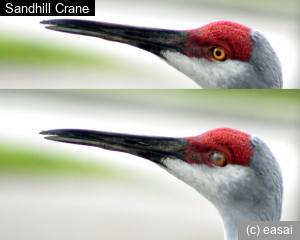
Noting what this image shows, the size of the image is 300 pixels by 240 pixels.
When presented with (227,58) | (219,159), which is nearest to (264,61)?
(227,58)

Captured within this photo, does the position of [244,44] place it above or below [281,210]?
above

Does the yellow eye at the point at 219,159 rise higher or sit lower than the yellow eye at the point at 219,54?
lower

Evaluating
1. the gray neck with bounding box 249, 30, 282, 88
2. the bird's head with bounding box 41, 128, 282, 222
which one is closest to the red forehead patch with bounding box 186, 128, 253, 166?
the bird's head with bounding box 41, 128, 282, 222

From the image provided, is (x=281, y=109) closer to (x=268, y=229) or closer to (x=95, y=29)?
(x=268, y=229)

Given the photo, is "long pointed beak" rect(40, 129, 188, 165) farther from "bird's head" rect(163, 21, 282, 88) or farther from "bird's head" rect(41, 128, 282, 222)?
"bird's head" rect(163, 21, 282, 88)

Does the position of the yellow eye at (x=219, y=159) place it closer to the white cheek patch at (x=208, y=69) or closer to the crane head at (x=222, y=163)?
the crane head at (x=222, y=163)

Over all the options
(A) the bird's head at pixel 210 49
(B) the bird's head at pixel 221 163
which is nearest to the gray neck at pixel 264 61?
(A) the bird's head at pixel 210 49

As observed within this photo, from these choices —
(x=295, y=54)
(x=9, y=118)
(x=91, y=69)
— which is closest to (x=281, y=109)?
(x=295, y=54)
